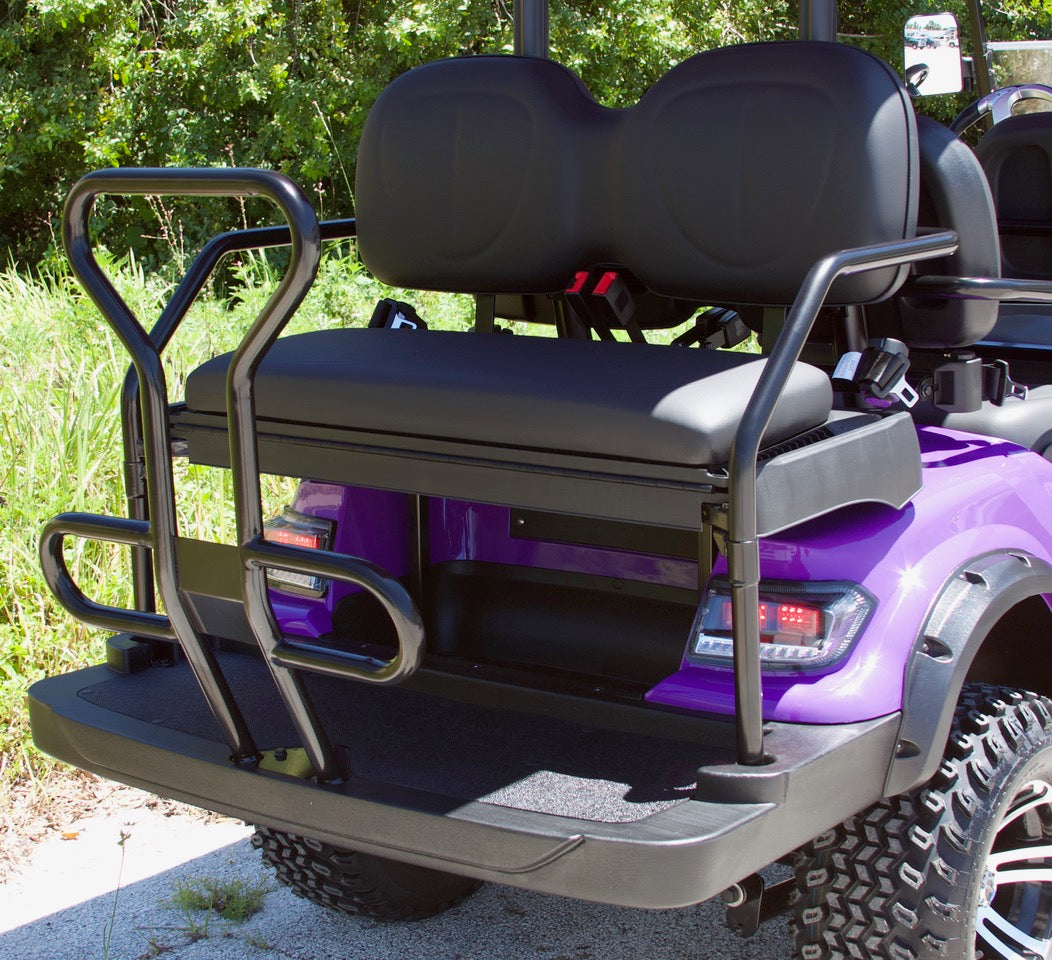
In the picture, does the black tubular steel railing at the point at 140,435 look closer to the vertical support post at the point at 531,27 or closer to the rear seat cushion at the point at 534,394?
the rear seat cushion at the point at 534,394

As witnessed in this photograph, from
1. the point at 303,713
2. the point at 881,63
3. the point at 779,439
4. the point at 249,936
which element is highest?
the point at 881,63

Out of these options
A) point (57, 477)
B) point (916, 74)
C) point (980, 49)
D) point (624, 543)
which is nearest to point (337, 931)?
point (624, 543)

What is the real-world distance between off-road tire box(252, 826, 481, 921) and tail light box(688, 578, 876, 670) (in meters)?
0.88

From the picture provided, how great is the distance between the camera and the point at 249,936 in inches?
110

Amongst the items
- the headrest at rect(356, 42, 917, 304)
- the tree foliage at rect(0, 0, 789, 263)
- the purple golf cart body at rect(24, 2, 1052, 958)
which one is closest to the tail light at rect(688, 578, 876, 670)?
the purple golf cart body at rect(24, 2, 1052, 958)

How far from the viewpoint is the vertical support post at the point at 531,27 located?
2936mm

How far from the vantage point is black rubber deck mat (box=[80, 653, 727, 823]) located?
194 centimetres

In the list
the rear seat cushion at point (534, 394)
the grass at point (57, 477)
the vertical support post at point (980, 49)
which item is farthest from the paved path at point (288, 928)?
the vertical support post at point (980, 49)

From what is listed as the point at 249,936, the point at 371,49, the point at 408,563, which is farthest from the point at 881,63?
the point at 371,49

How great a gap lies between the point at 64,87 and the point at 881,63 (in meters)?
8.00

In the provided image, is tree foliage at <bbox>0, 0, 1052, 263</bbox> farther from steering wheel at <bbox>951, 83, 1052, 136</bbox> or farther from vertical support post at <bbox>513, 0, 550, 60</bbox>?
vertical support post at <bbox>513, 0, 550, 60</bbox>

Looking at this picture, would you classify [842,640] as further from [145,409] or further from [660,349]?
[145,409]

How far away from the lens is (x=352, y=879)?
2.66 metres

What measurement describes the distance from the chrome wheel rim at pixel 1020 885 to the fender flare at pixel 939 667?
9.1 inches
